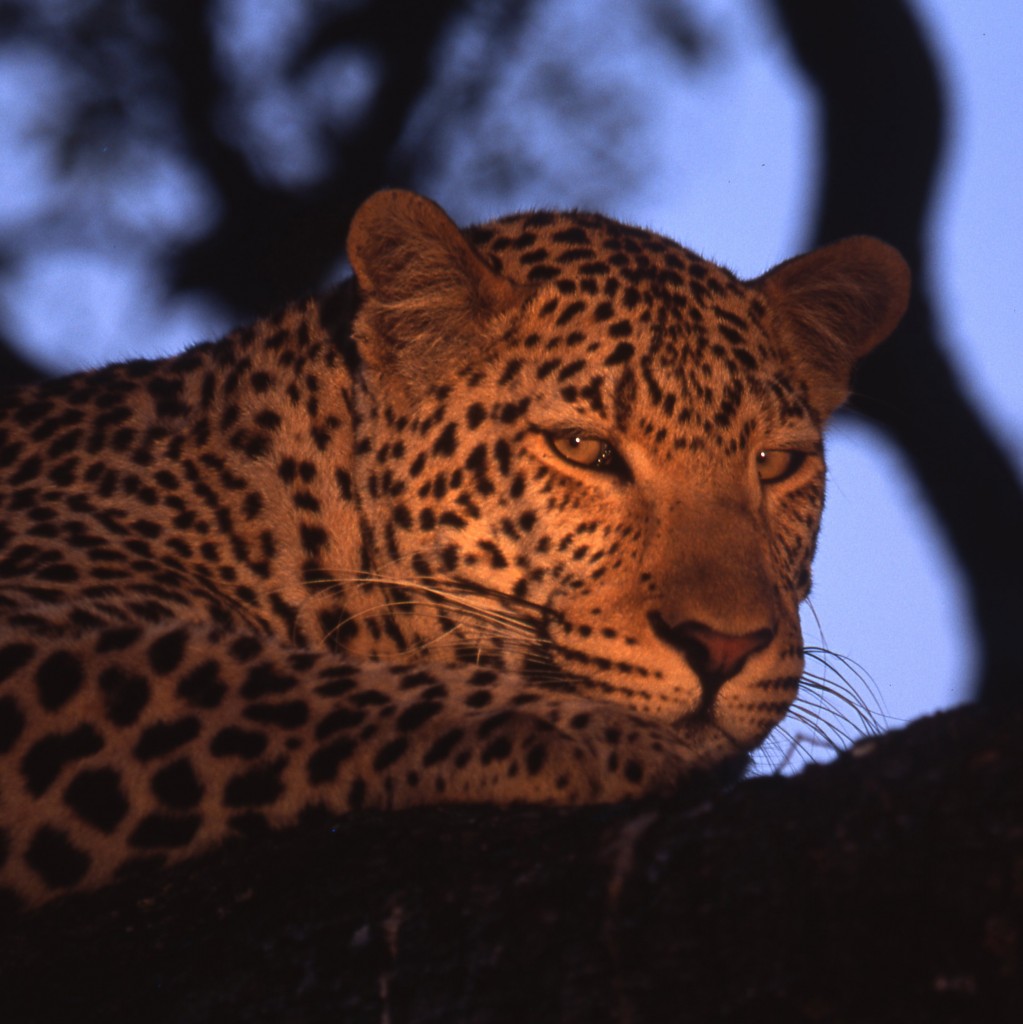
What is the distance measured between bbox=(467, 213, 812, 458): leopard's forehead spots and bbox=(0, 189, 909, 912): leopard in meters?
0.01

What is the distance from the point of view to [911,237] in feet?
21.0

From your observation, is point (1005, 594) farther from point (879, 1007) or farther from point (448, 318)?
point (879, 1007)

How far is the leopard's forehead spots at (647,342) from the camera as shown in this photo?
4.55 m

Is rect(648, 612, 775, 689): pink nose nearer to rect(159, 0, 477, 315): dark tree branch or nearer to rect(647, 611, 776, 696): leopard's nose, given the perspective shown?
rect(647, 611, 776, 696): leopard's nose

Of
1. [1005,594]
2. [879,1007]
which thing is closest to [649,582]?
[879,1007]

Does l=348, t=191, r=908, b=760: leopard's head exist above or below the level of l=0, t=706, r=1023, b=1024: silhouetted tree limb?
above

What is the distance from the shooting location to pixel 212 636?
3742 mm

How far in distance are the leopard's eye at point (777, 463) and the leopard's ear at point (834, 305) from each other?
453 millimetres

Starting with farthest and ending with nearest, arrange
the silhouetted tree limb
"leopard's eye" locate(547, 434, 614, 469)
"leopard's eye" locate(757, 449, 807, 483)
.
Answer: "leopard's eye" locate(757, 449, 807, 483) < "leopard's eye" locate(547, 434, 614, 469) < the silhouetted tree limb

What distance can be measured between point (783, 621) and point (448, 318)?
1.42m

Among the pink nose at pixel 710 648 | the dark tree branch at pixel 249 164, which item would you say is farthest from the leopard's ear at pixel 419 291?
the dark tree branch at pixel 249 164

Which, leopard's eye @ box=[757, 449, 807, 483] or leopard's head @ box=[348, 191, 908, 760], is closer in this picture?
leopard's head @ box=[348, 191, 908, 760]

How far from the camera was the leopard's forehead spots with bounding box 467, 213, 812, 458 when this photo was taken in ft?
14.9

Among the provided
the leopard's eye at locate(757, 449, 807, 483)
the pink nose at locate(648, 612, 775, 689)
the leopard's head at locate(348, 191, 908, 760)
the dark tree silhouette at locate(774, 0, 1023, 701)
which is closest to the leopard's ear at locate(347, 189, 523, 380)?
the leopard's head at locate(348, 191, 908, 760)
